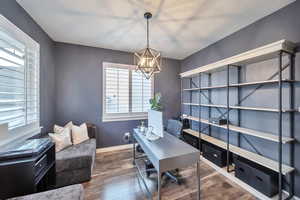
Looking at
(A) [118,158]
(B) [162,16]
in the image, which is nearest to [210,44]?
(B) [162,16]

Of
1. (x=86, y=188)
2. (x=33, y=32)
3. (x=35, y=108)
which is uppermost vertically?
(x=33, y=32)

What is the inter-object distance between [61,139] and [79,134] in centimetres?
38

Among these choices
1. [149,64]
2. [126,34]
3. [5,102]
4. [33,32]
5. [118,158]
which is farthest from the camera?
[118,158]

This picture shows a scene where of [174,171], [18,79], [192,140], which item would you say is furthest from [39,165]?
[192,140]

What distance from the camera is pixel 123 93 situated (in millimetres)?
3619

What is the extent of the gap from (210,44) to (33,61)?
3654 mm

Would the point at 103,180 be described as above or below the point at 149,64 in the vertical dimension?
below

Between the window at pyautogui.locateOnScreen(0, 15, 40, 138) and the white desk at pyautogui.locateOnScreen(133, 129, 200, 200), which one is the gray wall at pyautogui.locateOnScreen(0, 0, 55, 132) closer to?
the window at pyautogui.locateOnScreen(0, 15, 40, 138)

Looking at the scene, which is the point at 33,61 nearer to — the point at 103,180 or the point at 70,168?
the point at 70,168

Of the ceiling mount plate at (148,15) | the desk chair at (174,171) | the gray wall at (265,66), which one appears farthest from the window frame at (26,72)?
the gray wall at (265,66)

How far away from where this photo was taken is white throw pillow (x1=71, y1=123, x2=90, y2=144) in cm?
266

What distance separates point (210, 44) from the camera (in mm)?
3172

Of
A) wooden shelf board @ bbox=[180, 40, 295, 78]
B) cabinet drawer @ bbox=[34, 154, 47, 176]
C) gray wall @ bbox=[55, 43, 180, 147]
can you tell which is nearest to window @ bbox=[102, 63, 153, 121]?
gray wall @ bbox=[55, 43, 180, 147]

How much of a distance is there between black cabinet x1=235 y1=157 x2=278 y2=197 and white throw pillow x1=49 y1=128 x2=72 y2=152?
9.97 feet
